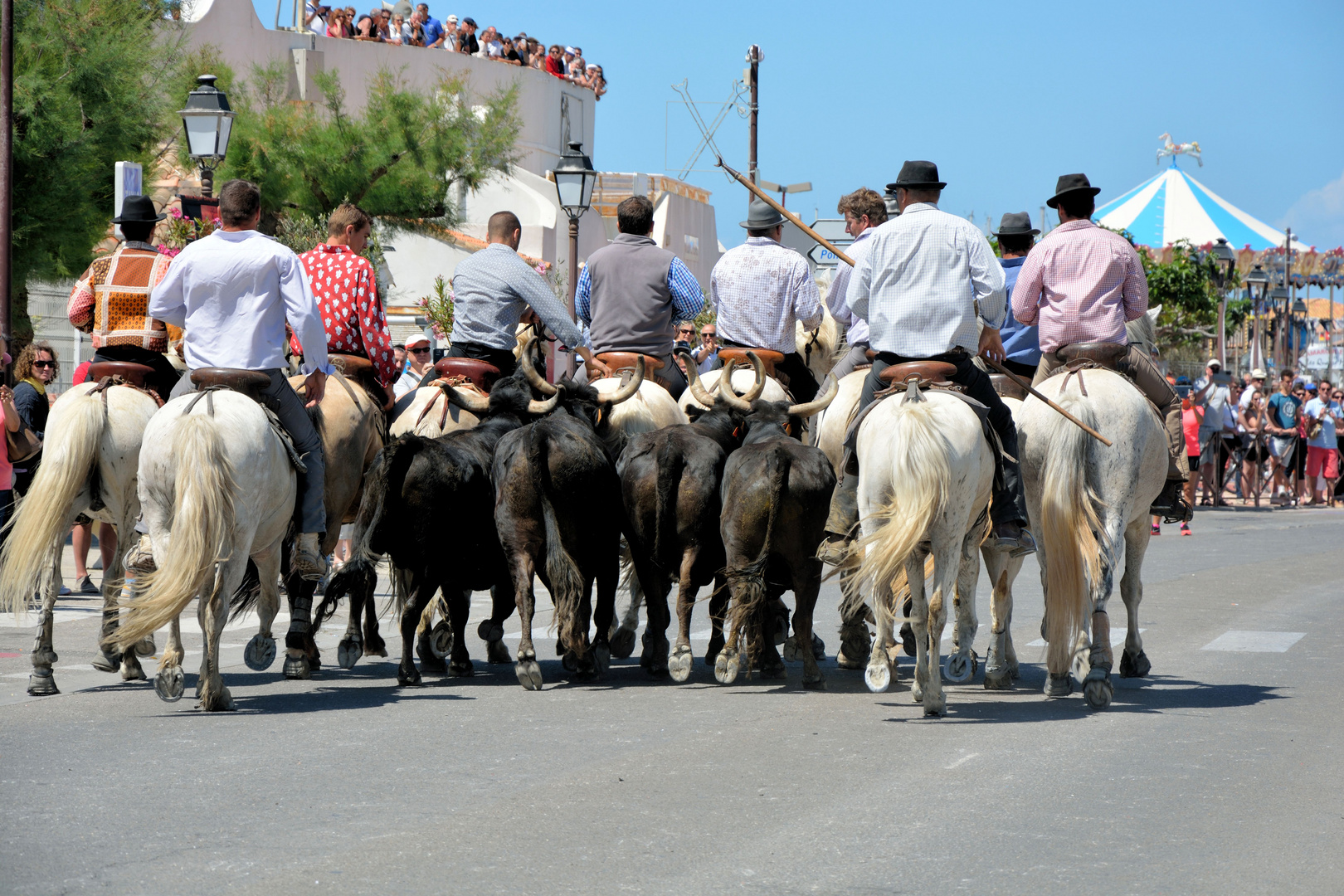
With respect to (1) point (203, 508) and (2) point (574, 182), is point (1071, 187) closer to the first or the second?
(1) point (203, 508)

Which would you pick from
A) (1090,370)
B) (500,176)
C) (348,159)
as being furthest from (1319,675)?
(500,176)

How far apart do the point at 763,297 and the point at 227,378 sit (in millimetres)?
3583

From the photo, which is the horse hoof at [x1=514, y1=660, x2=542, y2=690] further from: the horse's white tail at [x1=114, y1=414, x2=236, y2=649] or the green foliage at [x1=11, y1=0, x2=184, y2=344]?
the green foliage at [x1=11, y1=0, x2=184, y2=344]

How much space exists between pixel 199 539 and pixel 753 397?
10.6 feet

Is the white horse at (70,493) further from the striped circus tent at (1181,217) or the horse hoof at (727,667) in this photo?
the striped circus tent at (1181,217)

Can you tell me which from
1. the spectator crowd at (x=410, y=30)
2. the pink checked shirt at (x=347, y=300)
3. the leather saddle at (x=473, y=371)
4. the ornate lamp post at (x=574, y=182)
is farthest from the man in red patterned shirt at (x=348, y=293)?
the spectator crowd at (x=410, y=30)

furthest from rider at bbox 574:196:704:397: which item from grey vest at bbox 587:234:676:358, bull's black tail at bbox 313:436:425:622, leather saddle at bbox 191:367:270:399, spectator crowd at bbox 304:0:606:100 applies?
spectator crowd at bbox 304:0:606:100

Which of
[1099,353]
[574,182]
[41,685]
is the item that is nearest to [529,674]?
[41,685]

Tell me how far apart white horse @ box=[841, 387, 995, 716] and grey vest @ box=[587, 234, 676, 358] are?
8.97 feet

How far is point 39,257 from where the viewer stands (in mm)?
19953

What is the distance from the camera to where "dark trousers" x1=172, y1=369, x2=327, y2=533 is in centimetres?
825

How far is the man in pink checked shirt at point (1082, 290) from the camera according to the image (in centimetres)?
857

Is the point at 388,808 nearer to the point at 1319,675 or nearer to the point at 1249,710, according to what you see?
the point at 1249,710

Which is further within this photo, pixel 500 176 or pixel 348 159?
pixel 500 176
